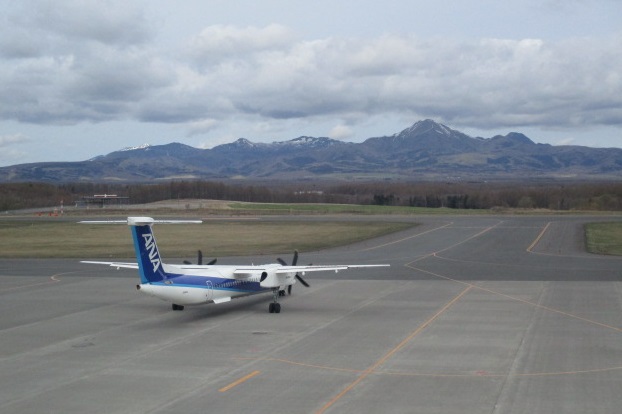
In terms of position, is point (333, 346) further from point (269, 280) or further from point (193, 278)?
point (269, 280)

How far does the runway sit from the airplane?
1.07 meters

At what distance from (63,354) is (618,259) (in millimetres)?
40183

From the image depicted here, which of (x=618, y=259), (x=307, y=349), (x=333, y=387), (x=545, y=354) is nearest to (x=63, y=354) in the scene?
(x=307, y=349)

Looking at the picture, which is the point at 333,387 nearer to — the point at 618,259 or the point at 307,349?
the point at 307,349

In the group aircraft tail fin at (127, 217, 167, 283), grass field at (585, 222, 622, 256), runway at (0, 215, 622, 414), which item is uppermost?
aircraft tail fin at (127, 217, 167, 283)

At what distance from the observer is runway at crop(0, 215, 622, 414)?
19703 millimetres

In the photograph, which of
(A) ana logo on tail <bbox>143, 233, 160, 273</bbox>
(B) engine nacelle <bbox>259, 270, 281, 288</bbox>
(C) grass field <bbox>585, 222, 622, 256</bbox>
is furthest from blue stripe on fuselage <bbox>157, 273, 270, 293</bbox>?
(C) grass field <bbox>585, 222, 622, 256</bbox>

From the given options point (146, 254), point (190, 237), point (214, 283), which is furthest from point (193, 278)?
point (190, 237)

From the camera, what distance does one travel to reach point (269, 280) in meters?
33.6

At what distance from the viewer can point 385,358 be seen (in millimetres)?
24047

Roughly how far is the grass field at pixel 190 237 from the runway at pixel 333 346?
14.2 metres

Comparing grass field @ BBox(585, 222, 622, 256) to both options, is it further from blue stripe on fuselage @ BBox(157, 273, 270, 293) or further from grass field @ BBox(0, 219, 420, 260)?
Answer: blue stripe on fuselage @ BBox(157, 273, 270, 293)

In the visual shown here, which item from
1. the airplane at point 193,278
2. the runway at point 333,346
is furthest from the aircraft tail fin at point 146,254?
the runway at point 333,346

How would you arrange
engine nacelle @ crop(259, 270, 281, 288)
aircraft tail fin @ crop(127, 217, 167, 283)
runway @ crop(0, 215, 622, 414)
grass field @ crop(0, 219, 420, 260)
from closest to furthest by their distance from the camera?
1. runway @ crop(0, 215, 622, 414)
2. aircraft tail fin @ crop(127, 217, 167, 283)
3. engine nacelle @ crop(259, 270, 281, 288)
4. grass field @ crop(0, 219, 420, 260)
